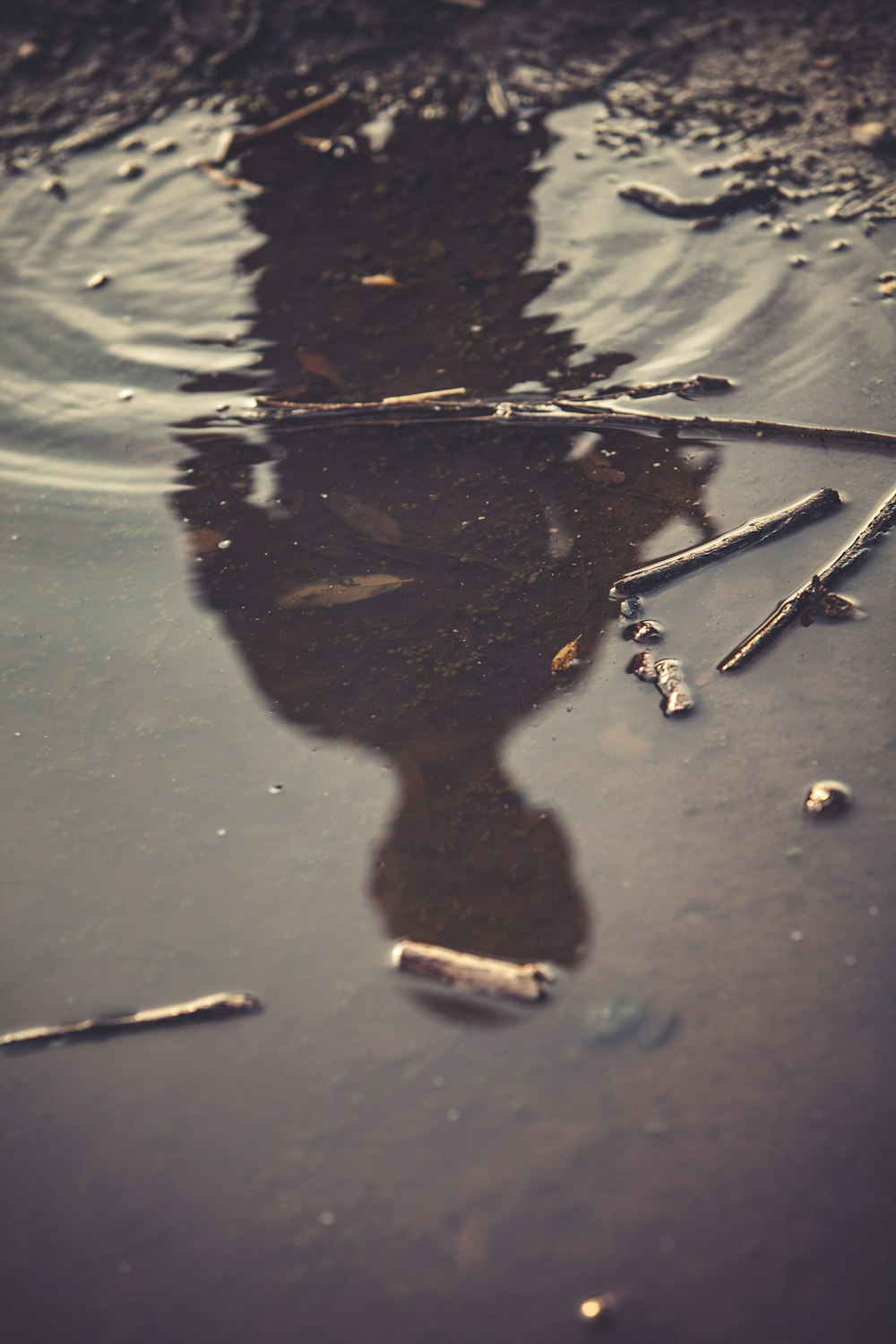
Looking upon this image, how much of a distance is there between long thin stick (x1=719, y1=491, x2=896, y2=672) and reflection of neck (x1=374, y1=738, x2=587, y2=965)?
1.74ft

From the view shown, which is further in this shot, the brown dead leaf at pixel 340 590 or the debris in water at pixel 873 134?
the debris in water at pixel 873 134

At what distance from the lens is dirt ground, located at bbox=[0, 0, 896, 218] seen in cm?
338

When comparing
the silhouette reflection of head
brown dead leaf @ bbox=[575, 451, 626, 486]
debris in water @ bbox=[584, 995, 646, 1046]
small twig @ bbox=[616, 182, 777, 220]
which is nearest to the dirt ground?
small twig @ bbox=[616, 182, 777, 220]

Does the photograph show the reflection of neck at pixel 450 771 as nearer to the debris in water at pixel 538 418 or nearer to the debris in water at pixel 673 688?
the debris in water at pixel 673 688

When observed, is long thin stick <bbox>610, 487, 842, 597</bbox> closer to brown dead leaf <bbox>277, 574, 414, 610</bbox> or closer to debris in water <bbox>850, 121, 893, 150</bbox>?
brown dead leaf <bbox>277, 574, 414, 610</bbox>

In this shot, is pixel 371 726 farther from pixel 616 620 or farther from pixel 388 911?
pixel 616 620

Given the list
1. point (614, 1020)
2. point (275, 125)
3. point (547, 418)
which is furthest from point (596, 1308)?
point (275, 125)

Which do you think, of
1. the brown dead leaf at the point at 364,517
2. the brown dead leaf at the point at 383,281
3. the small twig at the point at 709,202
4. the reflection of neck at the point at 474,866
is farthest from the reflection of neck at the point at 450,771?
the small twig at the point at 709,202

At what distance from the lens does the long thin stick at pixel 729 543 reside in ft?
7.18

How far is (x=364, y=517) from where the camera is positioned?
2.46m

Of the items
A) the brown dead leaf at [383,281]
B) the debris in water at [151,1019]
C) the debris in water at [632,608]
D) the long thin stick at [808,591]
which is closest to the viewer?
the debris in water at [151,1019]

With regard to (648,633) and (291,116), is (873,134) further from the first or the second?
(648,633)

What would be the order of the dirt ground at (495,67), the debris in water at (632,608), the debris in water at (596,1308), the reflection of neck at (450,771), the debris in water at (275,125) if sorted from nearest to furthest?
the debris in water at (596,1308) → the reflection of neck at (450,771) → the debris in water at (632,608) → the dirt ground at (495,67) → the debris in water at (275,125)

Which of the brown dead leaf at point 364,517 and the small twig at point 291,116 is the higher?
the small twig at point 291,116
